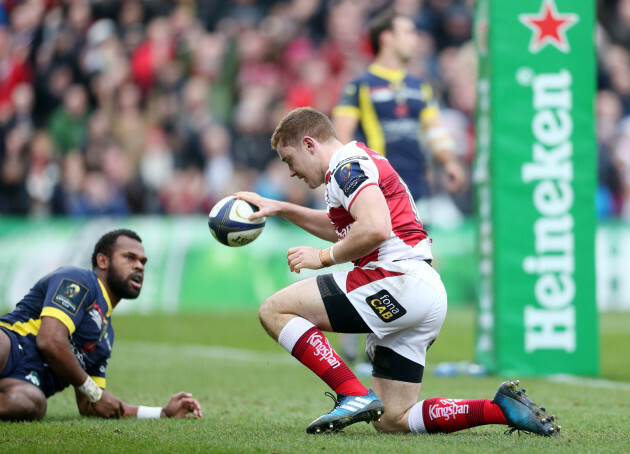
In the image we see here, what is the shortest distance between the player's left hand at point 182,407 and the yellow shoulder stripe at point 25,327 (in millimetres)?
868

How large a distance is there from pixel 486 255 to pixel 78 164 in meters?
9.30

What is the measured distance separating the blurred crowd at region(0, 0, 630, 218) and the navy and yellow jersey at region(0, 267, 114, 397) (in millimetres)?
9822

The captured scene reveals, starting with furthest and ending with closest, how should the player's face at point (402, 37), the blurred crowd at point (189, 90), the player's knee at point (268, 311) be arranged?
the blurred crowd at point (189, 90) → the player's face at point (402, 37) → the player's knee at point (268, 311)

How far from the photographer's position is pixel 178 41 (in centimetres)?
1805

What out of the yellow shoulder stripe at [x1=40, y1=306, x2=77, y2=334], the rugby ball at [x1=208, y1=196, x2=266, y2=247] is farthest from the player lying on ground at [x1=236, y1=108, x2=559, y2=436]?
the yellow shoulder stripe at [x1=40, y1=306, x2=77, y2=334]

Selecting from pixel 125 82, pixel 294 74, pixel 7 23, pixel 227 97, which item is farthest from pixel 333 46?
pixel 7 23

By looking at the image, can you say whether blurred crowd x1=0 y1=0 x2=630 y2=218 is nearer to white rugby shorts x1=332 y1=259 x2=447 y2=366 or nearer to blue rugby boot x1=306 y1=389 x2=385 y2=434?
white rugby shorts x1=332 y1=259 x2=447 y2=366

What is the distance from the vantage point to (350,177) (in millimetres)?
4691

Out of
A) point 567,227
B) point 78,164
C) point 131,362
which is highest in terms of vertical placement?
point 78,164

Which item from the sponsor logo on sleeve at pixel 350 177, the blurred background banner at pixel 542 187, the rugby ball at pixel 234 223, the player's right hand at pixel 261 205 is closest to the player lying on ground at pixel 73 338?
the rugby ball at pixel 234 223

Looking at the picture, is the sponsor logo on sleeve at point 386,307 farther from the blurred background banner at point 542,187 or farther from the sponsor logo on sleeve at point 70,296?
the blurred background banner at point 542,187

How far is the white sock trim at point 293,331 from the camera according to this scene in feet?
15.9

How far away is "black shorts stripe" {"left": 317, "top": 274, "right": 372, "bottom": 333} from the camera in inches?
189

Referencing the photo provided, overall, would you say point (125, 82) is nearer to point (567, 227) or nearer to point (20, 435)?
point (567, 227)
